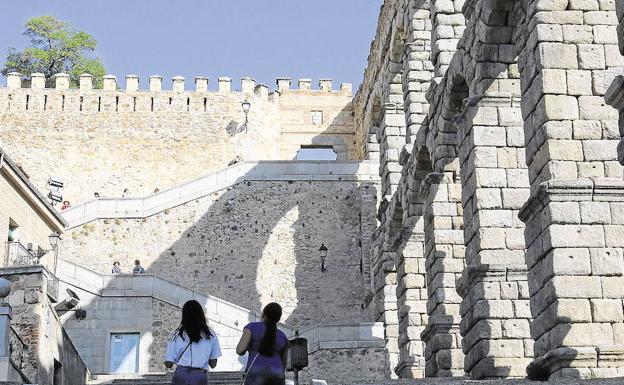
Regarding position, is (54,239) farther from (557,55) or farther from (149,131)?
(149,131)

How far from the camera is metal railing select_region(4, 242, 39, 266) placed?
867 inches

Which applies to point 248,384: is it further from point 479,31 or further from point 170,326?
point 170,326

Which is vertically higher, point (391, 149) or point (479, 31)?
point (391, 149)

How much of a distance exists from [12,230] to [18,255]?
1.50m

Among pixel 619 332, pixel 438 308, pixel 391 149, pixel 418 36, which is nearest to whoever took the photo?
pixel 619 332

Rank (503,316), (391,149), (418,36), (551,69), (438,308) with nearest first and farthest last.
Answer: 1. (551,69)
2. (503,316)
3. (438,308)
4. (418,36)
5. (391,149)

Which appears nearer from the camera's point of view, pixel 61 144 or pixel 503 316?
pixel 503 316

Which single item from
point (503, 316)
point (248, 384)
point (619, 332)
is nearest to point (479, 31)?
point (503, 316)

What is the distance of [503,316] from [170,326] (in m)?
11.2

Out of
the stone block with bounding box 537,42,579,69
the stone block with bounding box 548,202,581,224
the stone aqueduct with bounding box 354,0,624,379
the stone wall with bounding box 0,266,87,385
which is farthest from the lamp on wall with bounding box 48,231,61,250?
the stone block with bounding box 548,202,581,224

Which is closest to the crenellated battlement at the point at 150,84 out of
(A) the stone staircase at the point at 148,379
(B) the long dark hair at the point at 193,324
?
(A) the stone staircase at the point at 148,379

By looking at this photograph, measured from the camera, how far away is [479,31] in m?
15.5

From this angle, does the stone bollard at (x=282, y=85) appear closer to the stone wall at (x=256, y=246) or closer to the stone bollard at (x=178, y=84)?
the stone bollard at (x=178, y=84)

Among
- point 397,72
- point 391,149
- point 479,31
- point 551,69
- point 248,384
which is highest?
point 397,72
